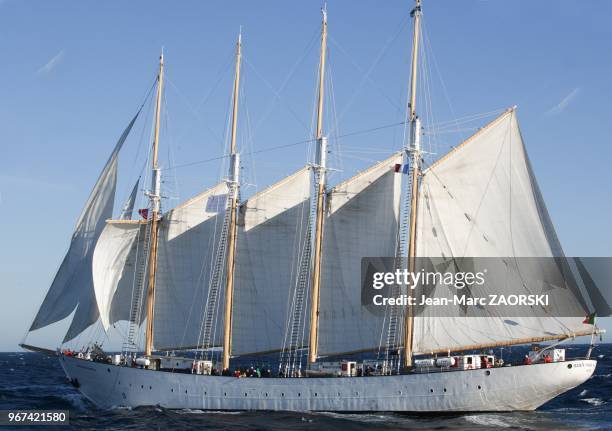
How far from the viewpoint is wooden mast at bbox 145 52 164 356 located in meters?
54.2

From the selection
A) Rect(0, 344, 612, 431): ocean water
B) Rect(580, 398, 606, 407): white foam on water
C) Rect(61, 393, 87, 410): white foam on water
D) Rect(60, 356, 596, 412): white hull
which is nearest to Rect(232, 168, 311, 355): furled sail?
Rect(60, 356, 596, 412): white hull

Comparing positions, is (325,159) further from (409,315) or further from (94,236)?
(94,236)

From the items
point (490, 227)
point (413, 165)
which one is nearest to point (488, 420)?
point (490, 227)

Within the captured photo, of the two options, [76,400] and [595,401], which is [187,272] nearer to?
[76,400]

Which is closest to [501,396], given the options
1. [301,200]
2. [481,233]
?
[481,233]

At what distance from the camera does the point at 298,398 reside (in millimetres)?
44562

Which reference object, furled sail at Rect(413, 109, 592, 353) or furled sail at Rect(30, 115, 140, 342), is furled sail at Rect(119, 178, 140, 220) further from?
furled sail at Rect(413, 109, 592, 353)

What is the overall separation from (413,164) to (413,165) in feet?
0.24

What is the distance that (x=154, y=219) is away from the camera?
5594 centimetres

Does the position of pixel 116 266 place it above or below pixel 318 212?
below

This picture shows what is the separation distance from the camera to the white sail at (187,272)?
53.3 meters

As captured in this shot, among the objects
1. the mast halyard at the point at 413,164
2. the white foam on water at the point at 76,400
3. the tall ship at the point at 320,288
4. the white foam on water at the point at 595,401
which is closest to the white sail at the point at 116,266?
the tall ship at the point at 320,288

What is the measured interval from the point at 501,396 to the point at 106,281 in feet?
91.9

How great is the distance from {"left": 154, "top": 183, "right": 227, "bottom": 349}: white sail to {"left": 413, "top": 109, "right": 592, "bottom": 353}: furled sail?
51.1ft
